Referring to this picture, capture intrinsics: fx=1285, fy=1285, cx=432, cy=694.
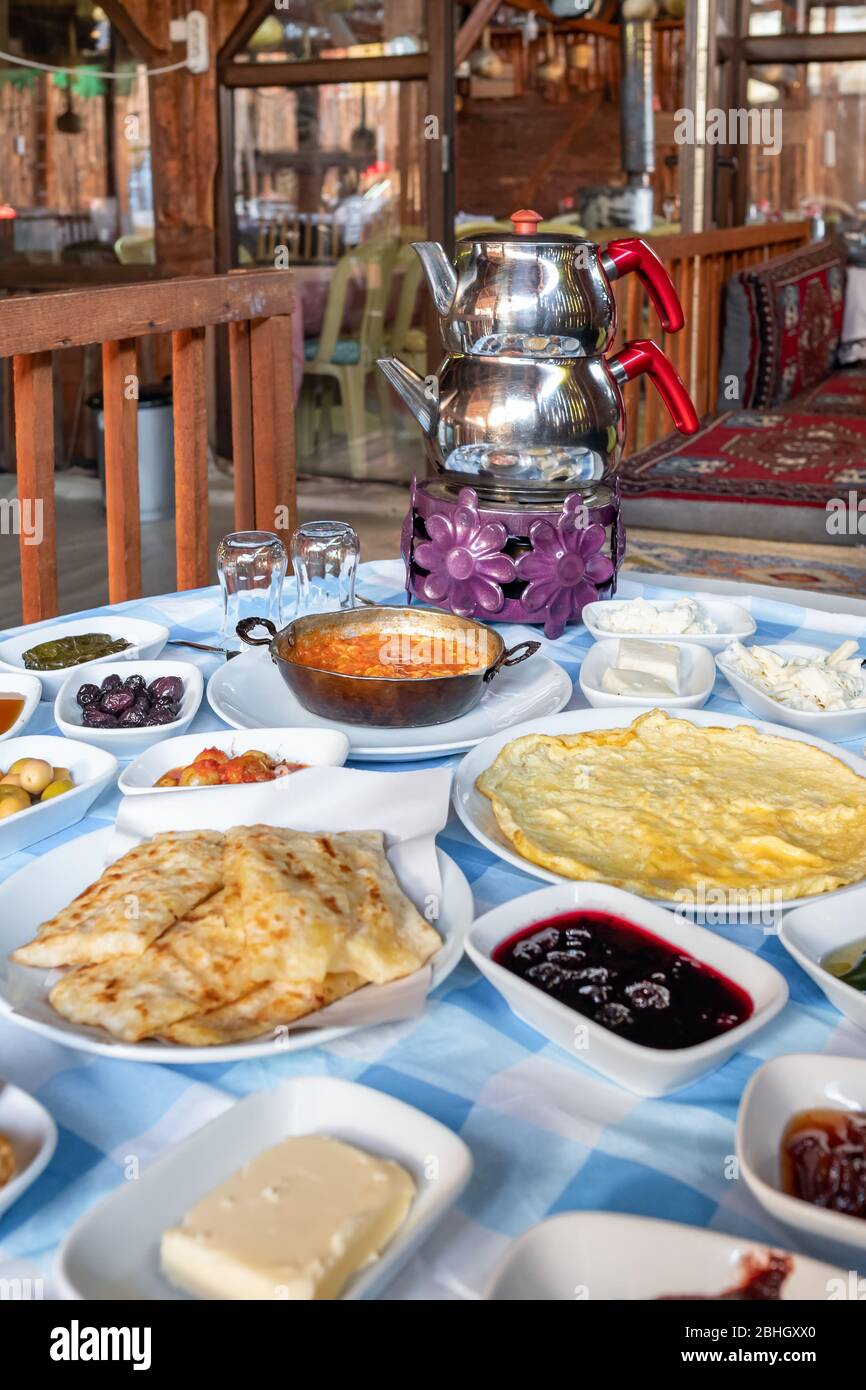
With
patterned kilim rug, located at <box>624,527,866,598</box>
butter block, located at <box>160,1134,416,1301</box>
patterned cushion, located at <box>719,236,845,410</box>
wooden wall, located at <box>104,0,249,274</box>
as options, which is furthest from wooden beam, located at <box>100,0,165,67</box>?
butter block, located at <box>160,1134,416,1301</box>

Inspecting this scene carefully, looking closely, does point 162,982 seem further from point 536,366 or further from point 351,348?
point 351,348

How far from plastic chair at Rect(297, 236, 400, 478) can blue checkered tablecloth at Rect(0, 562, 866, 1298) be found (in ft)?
18.3

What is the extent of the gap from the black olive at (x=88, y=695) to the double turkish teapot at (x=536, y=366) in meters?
0.52

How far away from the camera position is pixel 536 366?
1438 mm

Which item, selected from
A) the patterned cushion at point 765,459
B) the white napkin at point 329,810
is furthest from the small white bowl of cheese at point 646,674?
the patterned cushion at point 765,459

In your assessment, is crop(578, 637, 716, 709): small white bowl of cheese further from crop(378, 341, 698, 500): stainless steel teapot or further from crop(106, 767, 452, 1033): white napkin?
crop(106, 767, 452, 1033): white napkin

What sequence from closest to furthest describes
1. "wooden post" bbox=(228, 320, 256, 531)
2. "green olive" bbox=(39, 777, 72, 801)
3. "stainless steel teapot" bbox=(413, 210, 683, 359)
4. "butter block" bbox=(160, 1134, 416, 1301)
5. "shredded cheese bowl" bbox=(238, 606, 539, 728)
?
"butter block" bbox=(160, 1134, 416, 1301)
"green olive" bbox=(39, 777, 72, 801)
"shredded cheese bowl" bbox=(238, 606, 539, 728)
"stainless steel teapot" bbox=(413, 210, 683, 359)
"wooden post" bbox=(228, 320, 256, 531)

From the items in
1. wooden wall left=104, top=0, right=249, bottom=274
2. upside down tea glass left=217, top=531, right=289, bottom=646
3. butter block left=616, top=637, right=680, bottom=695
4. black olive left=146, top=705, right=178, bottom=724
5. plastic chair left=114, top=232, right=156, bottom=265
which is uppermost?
wooden wall left=104, top=0, right=249, bottom=274

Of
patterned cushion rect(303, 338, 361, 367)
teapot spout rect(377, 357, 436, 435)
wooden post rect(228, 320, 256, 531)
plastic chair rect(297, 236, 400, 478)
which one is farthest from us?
patterned cushion rect(303, 338, 361, 367)

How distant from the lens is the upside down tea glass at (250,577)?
1484 mm

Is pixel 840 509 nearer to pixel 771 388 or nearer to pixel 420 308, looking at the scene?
pixel 771 388

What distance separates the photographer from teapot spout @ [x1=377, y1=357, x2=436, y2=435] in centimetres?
153

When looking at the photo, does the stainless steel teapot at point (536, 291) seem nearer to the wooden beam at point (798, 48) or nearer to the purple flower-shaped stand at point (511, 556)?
the purple flower-shaped stand at point (511, 556)

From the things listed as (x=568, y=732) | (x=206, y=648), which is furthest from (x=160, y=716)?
(x=568, y=732)
